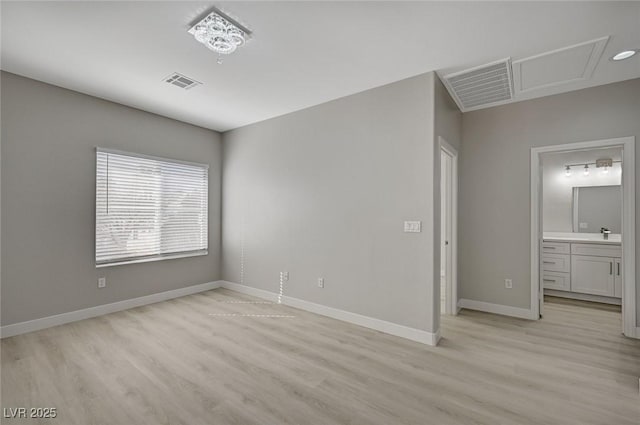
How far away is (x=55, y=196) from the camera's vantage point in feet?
11.2

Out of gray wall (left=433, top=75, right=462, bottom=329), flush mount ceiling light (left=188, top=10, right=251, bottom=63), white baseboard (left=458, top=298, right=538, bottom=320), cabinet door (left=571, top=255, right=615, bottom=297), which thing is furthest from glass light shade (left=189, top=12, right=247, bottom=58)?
cabinet door (left=571, top=255, right=615, bottom=297)

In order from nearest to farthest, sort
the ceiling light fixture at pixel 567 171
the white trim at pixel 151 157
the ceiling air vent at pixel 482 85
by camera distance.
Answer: the ceiling air vent at pixel 482 85
the white trim at pixel 151 157
the ceiling light fixture at pixel 567 171

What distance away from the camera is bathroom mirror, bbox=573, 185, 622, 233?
4708mm

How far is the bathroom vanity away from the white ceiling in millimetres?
2437

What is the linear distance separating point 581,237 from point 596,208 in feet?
1.77

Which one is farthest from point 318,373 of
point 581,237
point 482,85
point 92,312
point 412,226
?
point 581,237

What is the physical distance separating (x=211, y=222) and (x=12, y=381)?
317 cm

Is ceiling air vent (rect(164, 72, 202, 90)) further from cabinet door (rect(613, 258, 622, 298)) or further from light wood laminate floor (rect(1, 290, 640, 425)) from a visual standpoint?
cabinet door (rect(613, 258, 622, 298))

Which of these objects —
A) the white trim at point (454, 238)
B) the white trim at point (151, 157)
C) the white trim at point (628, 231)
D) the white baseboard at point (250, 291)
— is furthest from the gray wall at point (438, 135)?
the white trim at point (151, 157)

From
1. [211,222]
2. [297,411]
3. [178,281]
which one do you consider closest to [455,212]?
[297,411]

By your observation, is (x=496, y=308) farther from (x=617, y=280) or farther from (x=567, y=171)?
(x=567, y=171)

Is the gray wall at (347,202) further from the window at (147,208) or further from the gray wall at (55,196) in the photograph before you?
the gray wall at (55,196)

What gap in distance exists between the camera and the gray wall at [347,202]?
123 inches

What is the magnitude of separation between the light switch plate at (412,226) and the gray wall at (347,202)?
0.05 meters
